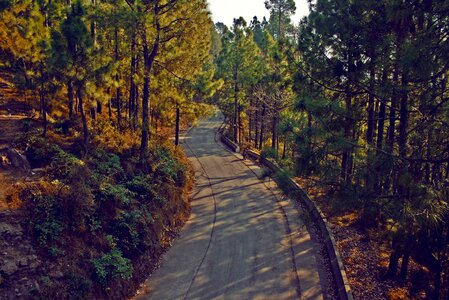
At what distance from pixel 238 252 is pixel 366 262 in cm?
533

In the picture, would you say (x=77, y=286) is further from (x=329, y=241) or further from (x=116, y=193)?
(x=329, y=241)

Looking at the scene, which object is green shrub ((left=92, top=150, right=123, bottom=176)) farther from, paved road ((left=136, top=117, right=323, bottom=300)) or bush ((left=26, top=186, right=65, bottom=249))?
paved road ((left=136, top=117, right=323, bottom=300))

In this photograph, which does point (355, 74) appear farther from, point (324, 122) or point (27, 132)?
point (27, 132)

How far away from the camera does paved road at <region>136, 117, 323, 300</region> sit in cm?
1244

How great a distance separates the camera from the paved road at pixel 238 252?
40.8 ft

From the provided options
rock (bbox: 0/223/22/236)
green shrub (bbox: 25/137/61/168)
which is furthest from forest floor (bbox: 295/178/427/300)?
green shrub (bbox: 25/137/61/168)

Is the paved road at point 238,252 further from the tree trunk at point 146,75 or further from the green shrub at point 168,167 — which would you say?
the tree trunk at point 146,75

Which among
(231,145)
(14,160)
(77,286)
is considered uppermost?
(14,160)

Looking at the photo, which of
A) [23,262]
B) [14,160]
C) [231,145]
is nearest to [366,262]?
[23,262]

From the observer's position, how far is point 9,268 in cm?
957

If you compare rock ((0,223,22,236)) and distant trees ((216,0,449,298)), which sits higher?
distant trees ((216,0,449,298))

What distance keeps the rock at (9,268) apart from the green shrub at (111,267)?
2.34 meters

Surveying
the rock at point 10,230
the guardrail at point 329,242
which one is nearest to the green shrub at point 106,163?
the rock at point 10,230

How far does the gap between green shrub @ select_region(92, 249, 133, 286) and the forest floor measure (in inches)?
272
